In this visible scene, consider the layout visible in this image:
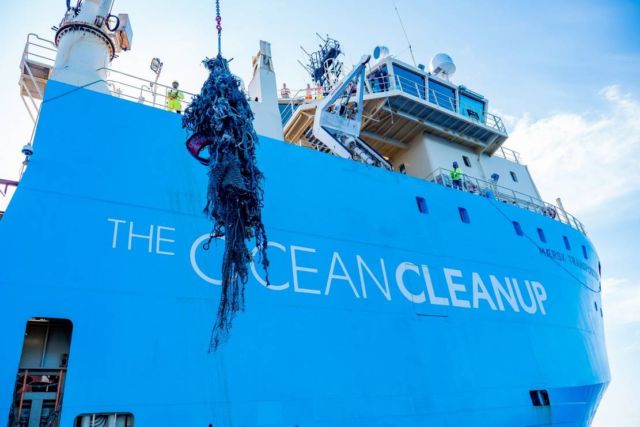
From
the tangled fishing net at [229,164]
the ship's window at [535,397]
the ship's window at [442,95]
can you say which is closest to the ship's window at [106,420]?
the tangled fishing net at [229,164]

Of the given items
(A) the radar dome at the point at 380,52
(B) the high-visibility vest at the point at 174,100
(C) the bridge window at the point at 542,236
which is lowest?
(C) the bridge window at the point at 542,236

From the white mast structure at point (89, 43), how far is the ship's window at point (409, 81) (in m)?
8.02

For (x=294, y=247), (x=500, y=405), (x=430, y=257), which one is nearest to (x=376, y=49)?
(x=430, y=257)

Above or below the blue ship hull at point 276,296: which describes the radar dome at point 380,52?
above

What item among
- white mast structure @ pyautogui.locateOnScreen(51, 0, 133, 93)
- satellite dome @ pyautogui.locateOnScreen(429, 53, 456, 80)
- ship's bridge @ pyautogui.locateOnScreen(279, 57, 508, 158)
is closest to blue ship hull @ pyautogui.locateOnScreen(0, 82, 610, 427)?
white mast structure @ pyautogui.locateOnScreen(51, 0, 133, 93)

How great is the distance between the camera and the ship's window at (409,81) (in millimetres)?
14766

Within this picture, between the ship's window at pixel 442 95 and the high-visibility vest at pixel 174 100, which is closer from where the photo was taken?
the high-visibility vest at pixel 174 100

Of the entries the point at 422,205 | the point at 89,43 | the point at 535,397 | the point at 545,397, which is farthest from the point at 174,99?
the point at 545,397

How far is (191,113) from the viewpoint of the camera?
4254 mm

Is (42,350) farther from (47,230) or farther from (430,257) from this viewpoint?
(430,257)

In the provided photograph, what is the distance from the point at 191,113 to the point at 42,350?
369cm

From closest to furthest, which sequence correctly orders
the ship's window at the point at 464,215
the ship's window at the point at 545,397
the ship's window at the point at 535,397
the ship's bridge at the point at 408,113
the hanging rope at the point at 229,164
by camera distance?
Answer: 1. the hanging rope at the point at 229,164
2. the ship's window at the point at 535,397
3. the ship's window at the point at 545,397
4. the ship's window at the point at 464,215
5. the ship's bridge at the point at 408,113

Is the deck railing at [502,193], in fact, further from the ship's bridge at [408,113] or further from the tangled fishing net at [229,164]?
the tangled fishing net at [229,164]

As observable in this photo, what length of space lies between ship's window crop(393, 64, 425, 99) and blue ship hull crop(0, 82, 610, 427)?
520 cm
